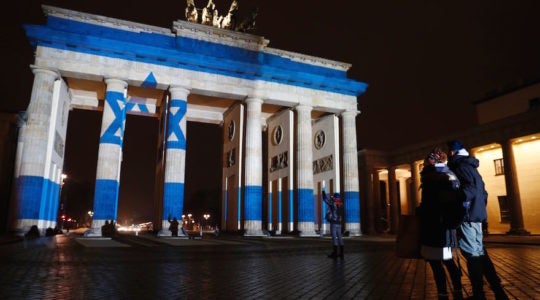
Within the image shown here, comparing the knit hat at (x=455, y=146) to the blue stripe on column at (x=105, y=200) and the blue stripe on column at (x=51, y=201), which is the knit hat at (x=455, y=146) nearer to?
the blue stripe on column at (x=105, y=200)

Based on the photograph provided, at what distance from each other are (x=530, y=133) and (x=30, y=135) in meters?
33.5

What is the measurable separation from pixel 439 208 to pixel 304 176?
83.2 feet

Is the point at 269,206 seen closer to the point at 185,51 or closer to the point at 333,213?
the point at 185,51

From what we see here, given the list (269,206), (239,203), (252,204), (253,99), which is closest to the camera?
(252,204)

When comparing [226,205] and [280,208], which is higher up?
[226,205]

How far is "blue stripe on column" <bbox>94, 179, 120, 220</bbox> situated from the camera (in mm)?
24078

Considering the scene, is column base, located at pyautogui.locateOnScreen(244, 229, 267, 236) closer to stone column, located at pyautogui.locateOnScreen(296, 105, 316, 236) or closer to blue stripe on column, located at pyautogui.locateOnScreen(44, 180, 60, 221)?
stone column, located at pyautogui.locateOnScreen(296, 105, 316, 236)

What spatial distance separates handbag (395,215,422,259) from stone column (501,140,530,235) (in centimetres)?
2767

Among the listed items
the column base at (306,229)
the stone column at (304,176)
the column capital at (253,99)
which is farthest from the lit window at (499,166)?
the column capital at (253,99)

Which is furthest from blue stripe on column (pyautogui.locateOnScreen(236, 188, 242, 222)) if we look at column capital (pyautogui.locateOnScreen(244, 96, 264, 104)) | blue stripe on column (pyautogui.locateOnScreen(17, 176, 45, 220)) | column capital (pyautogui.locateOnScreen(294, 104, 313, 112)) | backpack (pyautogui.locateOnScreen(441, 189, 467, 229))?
backpack (pyautogui.locateOnScreen(441, 189, 467, 229))

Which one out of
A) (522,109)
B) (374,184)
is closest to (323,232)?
(374,184)

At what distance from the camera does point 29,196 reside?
2275cm

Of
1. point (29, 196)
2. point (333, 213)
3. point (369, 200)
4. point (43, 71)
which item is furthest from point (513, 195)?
point (43, 71)

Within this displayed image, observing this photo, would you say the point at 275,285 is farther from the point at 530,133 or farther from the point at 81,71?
the point at 530,133
